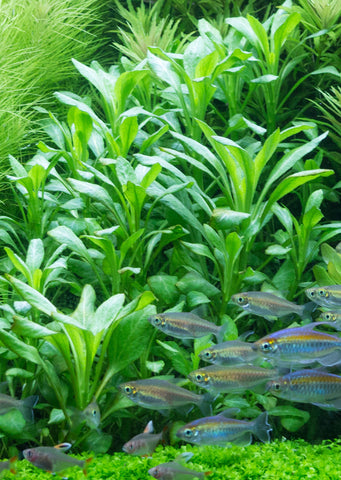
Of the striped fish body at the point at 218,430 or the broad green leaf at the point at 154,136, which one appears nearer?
the striped fish body at the point at 218,430

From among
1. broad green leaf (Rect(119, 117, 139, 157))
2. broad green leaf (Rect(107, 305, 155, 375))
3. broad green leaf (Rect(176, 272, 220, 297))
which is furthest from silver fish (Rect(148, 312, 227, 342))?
broad green leaf (Rect(119, 117, 139, 157))

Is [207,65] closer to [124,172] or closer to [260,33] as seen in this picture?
[260,33]

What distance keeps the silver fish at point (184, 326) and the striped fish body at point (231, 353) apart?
105 mm

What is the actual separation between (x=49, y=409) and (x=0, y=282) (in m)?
0.74

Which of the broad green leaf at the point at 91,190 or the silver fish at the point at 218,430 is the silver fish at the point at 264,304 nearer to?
the silver fish at the point at 218,430

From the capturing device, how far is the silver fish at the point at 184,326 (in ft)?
8.37

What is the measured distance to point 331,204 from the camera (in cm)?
419

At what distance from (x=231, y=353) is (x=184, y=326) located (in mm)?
254

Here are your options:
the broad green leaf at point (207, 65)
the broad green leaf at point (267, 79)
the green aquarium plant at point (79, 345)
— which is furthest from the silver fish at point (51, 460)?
the broad green leaf at point (267, 79)

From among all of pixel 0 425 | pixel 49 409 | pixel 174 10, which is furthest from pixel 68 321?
pixel 174 10

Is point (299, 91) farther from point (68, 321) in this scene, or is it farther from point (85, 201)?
point (68, 321)

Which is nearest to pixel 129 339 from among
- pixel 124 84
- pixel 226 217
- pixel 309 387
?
pixel 226 217

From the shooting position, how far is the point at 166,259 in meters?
3.88

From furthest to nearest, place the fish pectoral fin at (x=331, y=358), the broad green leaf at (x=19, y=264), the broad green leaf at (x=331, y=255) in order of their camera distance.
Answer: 1. the broad green leaf at (x=331, y=255)
2. the broad green leaf at (x=19, y=264)
3. the fish pectoral fin at (x=331, y=358)
